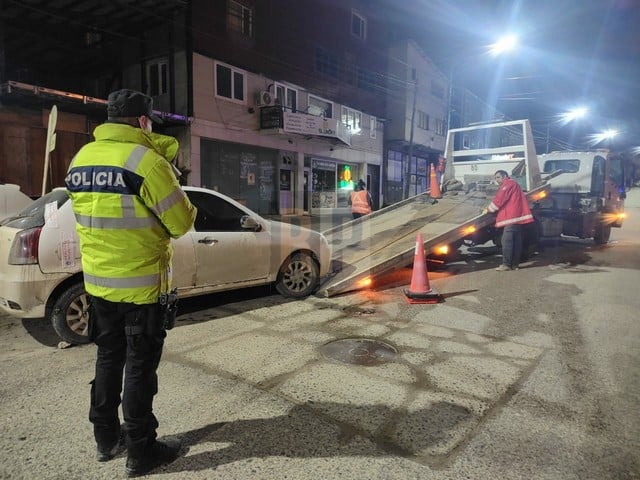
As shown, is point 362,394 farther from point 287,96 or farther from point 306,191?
point 287,96

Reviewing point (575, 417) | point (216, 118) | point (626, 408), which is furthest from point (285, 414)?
point (216, 118)

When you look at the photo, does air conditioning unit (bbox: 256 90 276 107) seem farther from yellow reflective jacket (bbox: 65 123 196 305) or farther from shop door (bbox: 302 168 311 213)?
yellow reflective jacket (bbox: 65 123 196 305)

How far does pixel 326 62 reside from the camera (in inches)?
944

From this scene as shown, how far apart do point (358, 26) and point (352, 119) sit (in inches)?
242

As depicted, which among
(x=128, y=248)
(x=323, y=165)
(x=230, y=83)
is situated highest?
(x=230, y=83)

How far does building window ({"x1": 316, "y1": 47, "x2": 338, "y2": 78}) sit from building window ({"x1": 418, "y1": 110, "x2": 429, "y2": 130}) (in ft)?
33.9

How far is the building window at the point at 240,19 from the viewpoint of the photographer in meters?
18.3

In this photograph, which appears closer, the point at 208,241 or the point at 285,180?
the point at 208,241

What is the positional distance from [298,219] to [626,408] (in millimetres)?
18074

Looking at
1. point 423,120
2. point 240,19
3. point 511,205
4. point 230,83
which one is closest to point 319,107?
point 240,19

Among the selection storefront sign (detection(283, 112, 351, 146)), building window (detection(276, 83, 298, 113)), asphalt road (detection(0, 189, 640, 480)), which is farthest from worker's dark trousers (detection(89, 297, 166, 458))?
building window (detection(276, 83, 298, 113))

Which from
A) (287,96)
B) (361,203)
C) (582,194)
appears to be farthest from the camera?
(287,96)

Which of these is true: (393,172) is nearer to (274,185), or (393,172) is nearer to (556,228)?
(274,185)

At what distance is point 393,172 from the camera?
31203mm
